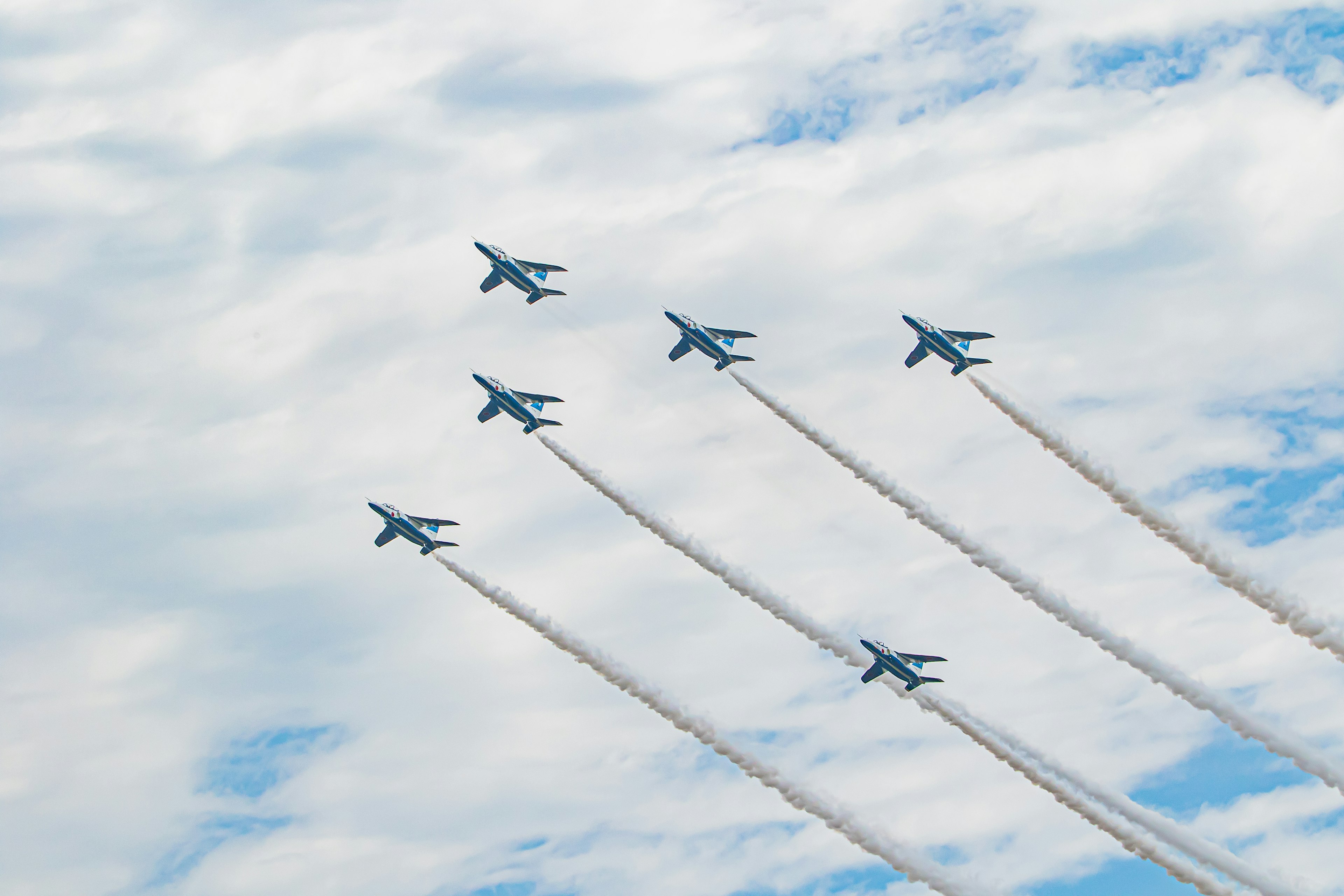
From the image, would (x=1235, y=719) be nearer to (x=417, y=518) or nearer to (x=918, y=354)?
(x=918, y=354)

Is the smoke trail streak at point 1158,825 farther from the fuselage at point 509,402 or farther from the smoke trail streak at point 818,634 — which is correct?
the fuselage at point 509,402

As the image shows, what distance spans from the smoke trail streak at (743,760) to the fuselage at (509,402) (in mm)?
12982

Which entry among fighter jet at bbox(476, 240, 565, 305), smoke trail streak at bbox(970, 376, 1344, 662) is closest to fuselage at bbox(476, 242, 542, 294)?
fighter jet at bbox(476, 240, 565, 305)

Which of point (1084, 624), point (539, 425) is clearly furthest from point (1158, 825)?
point (539, 425)

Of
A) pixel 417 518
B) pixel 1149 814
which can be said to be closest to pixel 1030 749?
pixel 1149 814

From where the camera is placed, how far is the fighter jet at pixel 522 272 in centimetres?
12206

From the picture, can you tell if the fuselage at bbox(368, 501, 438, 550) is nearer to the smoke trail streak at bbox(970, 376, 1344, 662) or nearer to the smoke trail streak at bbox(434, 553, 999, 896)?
the smoke trail streak at bbox(434, 553, 999, 896)

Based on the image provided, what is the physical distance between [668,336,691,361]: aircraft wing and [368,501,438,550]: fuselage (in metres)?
23.9

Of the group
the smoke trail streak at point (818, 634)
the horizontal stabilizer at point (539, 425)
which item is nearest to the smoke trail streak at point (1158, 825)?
A: the smoke trail streak at point (818, 634)

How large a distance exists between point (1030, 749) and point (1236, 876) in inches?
596

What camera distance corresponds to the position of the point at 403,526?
12081cm

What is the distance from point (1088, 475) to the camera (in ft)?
341

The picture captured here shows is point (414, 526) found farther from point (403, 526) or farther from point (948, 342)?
point (948, 342)

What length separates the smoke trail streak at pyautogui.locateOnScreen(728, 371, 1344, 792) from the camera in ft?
298
